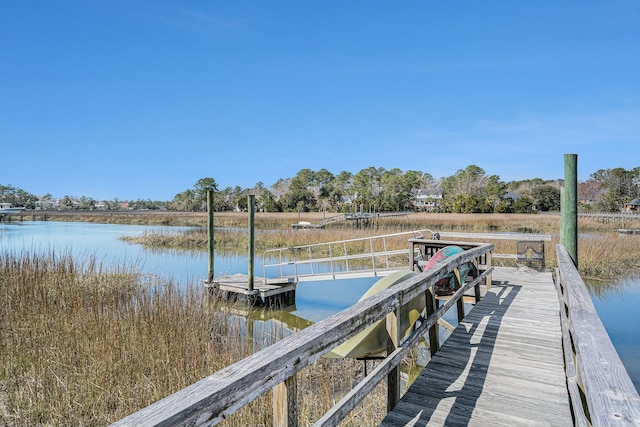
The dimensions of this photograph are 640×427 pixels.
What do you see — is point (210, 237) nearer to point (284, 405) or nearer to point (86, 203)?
point (284, 405)

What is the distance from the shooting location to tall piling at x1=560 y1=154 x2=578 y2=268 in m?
6.74

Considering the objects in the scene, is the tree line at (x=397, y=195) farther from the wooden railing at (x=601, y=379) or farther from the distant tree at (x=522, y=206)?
the wooden railing at (x=601, y=379)

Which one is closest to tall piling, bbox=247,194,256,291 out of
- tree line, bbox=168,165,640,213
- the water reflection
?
the water reflection

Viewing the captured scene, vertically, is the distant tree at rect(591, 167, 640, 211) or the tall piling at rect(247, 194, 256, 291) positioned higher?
the distant tree at rect(591, 167, 640, 211)

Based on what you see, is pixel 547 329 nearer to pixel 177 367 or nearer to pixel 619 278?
pixel 177 367

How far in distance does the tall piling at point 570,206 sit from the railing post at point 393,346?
514 centimetres

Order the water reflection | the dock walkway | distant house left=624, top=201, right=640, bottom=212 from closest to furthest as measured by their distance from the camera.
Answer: the dock walkway
the water reflection
distant house left=624, top=201, right=640, bottom=212

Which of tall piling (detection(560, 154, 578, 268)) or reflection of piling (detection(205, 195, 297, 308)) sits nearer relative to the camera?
tall piling (detection(560, 154, 578, 268))

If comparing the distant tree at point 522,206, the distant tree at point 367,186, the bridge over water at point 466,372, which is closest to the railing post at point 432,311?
the bridge over water at point 466,372

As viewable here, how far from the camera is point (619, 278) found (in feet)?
48.8

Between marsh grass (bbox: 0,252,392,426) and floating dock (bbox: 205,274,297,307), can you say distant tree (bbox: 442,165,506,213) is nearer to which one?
floating dock (bbox: 205,274,297,307)

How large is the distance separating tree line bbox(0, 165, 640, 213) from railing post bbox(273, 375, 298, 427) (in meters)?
35.0

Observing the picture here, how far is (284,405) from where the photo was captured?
1.65 metres

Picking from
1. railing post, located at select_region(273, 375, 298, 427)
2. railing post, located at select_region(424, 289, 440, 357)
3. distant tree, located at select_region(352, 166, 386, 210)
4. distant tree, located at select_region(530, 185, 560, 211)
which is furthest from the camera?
distant tree, located at select_region(352, 166, 386, 210)
